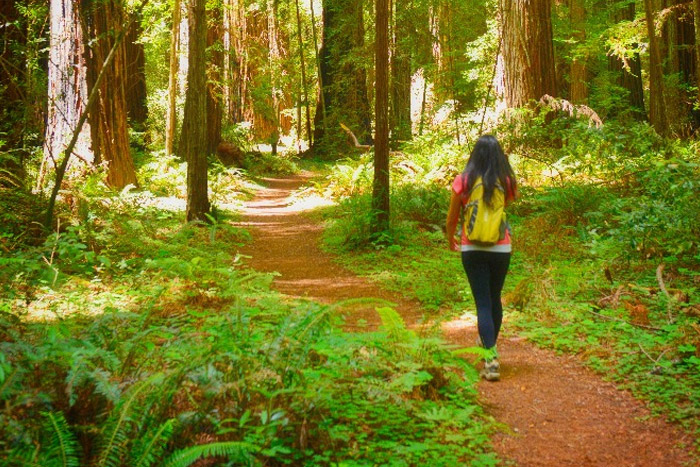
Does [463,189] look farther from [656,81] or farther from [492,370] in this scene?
[656,81]

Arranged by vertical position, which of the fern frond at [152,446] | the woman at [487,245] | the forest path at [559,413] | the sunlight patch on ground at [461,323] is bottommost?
the forest path at [559,413]

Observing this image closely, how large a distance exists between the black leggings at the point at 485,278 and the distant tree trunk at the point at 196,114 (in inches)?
293

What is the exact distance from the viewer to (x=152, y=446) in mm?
3021

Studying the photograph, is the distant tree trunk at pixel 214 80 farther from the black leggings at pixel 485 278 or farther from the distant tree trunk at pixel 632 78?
the black leggings at pixel 485 278

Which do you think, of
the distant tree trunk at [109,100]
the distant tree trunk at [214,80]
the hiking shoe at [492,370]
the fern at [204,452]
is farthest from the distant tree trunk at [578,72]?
the fern at [204,452]

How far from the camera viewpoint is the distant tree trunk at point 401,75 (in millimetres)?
20922

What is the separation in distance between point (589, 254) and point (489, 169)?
179 inches

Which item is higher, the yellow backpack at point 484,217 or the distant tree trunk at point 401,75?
the distant tree trunk at point 401,75

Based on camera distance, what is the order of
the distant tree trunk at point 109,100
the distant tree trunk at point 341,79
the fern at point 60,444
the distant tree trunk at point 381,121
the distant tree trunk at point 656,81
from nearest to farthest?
the fern at point 60,444
the distant tree trunk at point 381,121
the distant tree trunk at point 109,100
the distant tree trunk at point 656,81
the distant tree trunk at point 341,79

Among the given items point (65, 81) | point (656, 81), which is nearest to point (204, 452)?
point (65, 81)

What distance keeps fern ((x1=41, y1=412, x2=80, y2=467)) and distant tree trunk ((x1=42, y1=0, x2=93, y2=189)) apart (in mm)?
8812

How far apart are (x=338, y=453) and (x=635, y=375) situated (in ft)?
9.09

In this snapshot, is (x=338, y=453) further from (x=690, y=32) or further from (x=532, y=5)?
(x=690, y=32)

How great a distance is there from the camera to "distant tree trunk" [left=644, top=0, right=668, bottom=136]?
12570 mm
